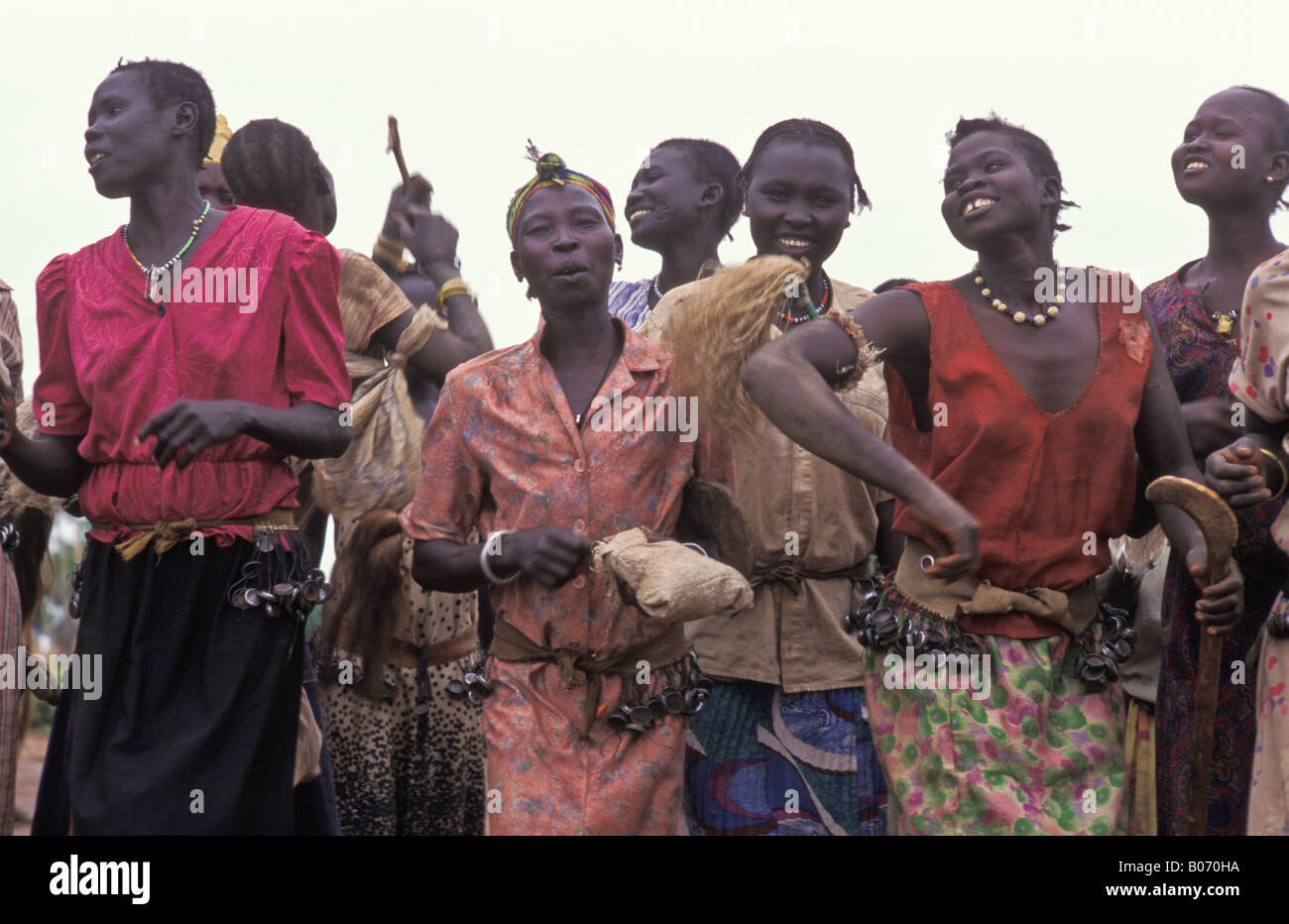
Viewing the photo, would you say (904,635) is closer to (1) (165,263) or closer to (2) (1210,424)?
(2) (1210,424)

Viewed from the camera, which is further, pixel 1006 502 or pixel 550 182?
pixel 550 182

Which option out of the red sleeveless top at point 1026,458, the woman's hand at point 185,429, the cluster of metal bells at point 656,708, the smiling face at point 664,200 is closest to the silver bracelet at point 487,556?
the cluster of metal bells at point 656,708

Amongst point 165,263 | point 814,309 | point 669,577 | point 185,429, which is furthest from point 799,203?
point 185,429

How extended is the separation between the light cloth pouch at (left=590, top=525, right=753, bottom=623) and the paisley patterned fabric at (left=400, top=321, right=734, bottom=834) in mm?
173

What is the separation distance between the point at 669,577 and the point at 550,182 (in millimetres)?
1316

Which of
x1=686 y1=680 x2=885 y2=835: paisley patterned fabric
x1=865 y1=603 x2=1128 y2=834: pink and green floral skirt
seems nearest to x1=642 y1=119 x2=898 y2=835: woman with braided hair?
x1=686 y1=680 x2=885 y2=835: paisley patterned fabric

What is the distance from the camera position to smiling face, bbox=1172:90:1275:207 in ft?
18.0

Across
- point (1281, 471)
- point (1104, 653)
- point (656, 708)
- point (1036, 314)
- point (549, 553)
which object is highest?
point (1036, 314)

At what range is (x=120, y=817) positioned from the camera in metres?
4.44

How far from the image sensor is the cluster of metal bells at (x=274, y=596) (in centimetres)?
460

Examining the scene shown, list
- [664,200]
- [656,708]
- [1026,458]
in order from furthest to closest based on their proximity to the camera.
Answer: [664,200] < [656,708] < [1026,458]

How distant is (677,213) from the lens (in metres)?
6.93

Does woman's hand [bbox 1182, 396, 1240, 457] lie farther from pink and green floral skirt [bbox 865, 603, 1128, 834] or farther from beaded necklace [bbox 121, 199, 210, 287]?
beaded necklace [bbox 121, 199, 210, 287]
